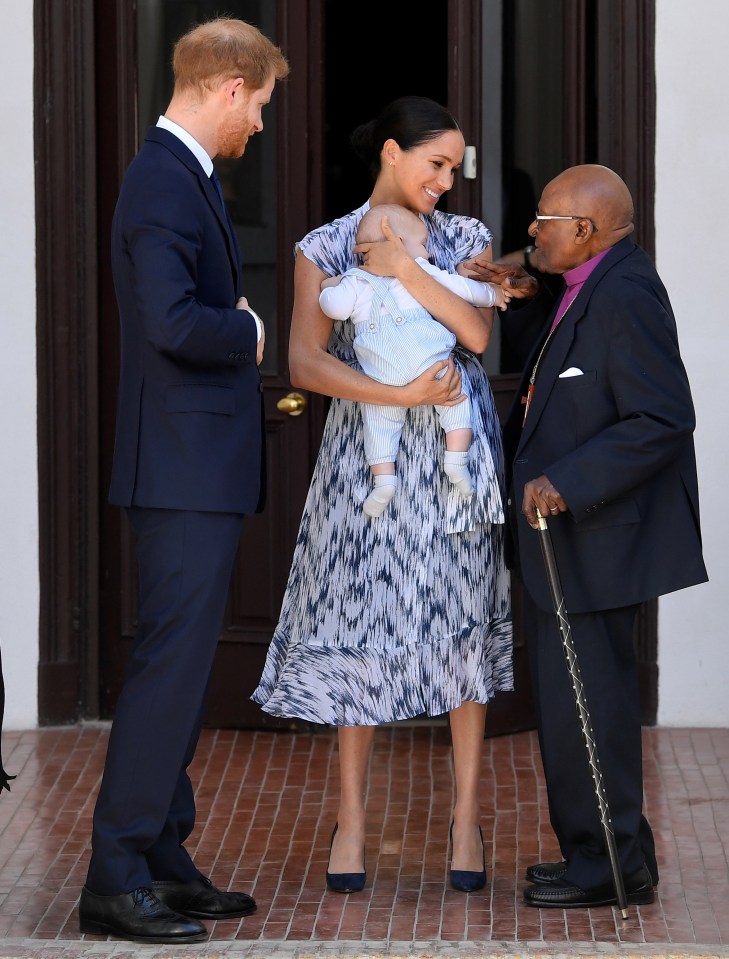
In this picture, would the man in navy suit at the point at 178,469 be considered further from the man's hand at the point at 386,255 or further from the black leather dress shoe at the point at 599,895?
the black leather dress shoe at the point at 599,895

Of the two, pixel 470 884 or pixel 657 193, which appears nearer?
pixel 470 884

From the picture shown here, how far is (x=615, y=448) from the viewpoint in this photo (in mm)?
3916

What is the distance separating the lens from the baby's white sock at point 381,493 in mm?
4250

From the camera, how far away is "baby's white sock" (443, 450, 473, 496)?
4258 millimetres

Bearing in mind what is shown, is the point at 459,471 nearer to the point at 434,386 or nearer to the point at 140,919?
the point at 434,386

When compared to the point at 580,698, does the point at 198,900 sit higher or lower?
lower

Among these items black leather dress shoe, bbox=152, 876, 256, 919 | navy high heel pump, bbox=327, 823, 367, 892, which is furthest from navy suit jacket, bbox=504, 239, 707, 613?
black leather dress shoe, bbox=152, 876, 256, 919

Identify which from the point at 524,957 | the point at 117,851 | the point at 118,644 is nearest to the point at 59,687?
the point at 118,644

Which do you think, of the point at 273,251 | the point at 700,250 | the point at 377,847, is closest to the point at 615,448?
the point at 377,847

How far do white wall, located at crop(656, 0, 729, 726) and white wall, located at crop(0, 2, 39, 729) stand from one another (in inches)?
90.0

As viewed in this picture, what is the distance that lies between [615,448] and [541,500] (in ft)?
0.74

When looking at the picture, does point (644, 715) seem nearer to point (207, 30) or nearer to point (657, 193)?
point (657, 193)

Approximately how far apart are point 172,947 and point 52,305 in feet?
8.96

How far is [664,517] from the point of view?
4070mm
